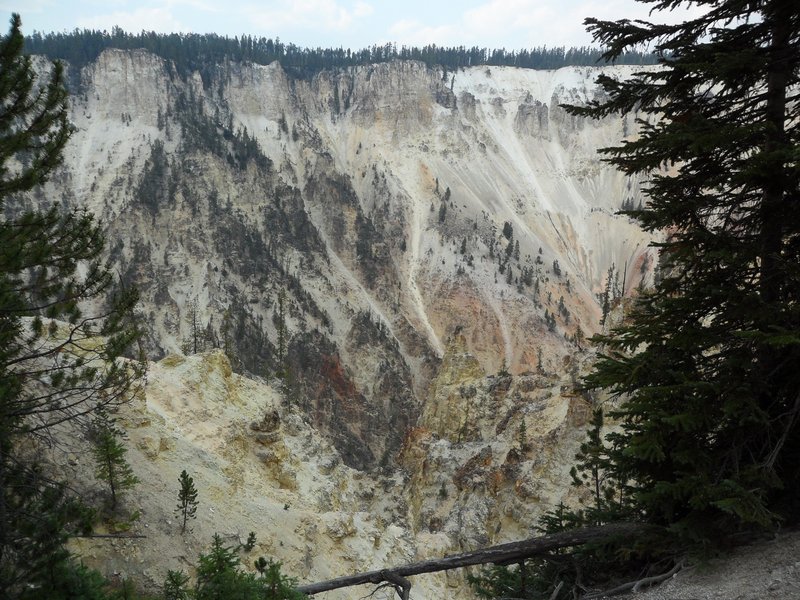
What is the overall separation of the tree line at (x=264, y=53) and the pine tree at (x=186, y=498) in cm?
12524

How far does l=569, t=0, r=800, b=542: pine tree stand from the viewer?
604 cm

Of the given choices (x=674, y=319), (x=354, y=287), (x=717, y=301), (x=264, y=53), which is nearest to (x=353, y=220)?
(x=354, y=287)

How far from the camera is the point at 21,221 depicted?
7949mm

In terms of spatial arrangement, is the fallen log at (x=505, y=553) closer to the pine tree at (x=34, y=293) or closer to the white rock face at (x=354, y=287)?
the pine tree at (x=34, y=293)

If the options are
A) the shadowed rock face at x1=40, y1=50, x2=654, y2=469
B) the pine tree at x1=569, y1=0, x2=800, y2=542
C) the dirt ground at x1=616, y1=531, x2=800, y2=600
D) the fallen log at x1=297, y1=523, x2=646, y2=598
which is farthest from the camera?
the shadowed rock face at x1=40, y1=50, x2=654, y2=469

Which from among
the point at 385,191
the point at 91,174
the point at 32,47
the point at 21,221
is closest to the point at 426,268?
the point at 385,191

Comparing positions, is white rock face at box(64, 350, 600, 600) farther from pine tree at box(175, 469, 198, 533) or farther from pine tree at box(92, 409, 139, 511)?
pine tree at box(92, 409, 139, 511)

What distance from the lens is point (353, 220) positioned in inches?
4695

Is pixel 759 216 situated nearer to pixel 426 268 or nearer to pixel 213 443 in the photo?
pixel 213 443

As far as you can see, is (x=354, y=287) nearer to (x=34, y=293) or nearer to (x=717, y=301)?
(x=34, y=293)

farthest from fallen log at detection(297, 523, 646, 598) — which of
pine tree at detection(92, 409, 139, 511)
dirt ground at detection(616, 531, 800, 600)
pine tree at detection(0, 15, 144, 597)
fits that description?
pine tree at detection(92, 409, 139, 511)

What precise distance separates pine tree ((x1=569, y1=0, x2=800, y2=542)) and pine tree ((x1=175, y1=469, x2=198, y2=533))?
12110mm

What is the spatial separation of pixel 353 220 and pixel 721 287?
115 metres

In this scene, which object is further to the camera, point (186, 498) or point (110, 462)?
point (186, 498)
